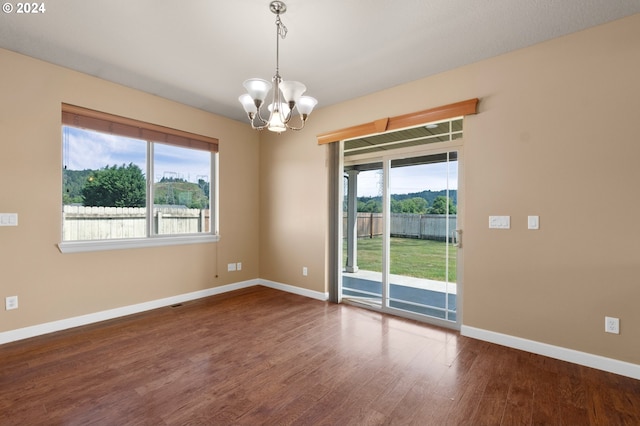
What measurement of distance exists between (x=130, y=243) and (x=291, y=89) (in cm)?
290

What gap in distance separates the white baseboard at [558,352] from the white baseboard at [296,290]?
1949 mm

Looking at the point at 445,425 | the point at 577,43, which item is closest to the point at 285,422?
the point at 445,425

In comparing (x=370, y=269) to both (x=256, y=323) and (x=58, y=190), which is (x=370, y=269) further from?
(x=58, y=190)

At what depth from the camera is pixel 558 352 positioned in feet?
8.54

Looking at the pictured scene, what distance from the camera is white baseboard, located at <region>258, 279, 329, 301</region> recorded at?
14.3ft

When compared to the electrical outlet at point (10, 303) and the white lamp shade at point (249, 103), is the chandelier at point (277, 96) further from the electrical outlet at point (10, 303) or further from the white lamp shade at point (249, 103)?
the electrical outlet at point (10, 303)

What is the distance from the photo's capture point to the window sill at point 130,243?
10.6 ft

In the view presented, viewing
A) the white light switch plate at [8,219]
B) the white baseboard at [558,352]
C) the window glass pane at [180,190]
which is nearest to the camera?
the white baseboard at [558,352]

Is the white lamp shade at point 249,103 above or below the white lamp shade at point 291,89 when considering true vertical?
below

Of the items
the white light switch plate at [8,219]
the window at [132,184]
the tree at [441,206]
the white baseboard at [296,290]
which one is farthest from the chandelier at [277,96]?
the white baseboard at [296,290]

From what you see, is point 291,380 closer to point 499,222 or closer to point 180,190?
point 499,222

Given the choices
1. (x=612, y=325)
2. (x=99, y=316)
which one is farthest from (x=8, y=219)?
(x=612, y=325)

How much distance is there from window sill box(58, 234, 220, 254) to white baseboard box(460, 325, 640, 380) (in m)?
3.69

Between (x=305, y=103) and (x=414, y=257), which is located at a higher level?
(x=305, y=103)
